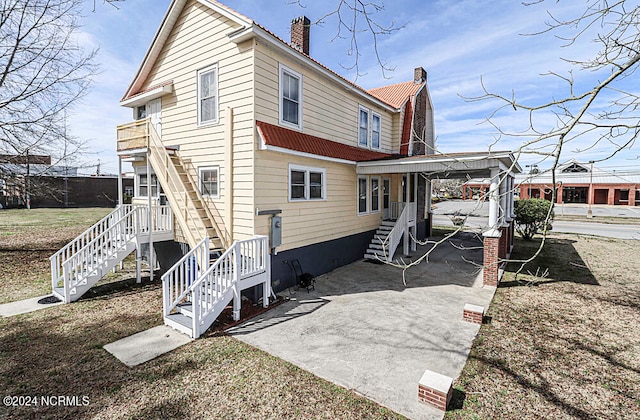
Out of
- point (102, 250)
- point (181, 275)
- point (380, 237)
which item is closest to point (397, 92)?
point (380, 237)

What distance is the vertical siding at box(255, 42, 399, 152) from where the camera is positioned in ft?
27.3

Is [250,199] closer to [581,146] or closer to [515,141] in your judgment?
[515,141]

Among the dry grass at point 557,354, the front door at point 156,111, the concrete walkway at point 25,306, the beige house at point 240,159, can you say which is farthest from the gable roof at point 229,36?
the dry grass at point 557,354

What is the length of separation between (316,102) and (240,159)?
360 cm

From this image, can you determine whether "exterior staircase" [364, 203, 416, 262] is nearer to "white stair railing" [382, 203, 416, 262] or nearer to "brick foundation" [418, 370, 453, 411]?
"white stair railing" [382, 203, 416, 262]

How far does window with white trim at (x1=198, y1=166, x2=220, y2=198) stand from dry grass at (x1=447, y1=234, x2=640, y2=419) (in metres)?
7.61

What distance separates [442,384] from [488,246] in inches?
261

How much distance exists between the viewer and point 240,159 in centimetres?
833

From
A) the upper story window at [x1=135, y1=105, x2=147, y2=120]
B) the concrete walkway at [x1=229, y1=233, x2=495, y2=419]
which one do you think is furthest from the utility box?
the upper story window at [x1=135, y1=105, x2=147, y2=120]

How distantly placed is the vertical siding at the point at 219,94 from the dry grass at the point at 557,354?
236 inches

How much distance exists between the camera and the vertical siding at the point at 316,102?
8.33 metres

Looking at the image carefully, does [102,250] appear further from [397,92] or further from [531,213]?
[531,213]

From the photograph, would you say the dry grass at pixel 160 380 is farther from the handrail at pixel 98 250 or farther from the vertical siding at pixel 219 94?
the vertical siding at pixel 219 94

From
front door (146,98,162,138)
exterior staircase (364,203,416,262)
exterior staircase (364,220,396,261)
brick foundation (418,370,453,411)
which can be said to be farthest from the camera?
exterior staircase (364,220,396,261)
